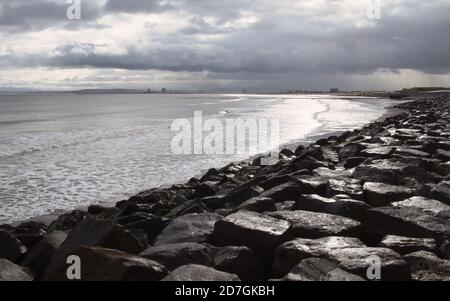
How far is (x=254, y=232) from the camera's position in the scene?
4148 mm

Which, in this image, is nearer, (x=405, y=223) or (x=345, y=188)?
(x=405, y=223)

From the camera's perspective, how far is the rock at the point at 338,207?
16.4 feet

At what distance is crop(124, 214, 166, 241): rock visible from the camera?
5.19 meters

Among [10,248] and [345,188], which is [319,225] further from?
[10,248]

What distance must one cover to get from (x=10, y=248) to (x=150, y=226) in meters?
1.44

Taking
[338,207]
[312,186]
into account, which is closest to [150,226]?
[338,207]

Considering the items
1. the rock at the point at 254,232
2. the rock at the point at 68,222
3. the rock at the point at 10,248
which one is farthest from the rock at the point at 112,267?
the rock at the point at 68,222

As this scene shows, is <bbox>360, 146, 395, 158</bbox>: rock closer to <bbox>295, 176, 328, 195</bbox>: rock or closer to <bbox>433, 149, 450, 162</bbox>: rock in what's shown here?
<bbox>433, 149, 450, 162</bbox>: rock

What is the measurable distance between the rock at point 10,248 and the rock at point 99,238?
75 centimetres

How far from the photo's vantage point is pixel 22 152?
15938 mm

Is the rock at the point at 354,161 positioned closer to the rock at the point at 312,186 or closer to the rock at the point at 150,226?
the rock at the point at 312,186

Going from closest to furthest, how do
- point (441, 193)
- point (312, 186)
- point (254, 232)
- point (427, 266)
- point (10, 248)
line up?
Answer: 1. point (427, 266)
2. point (254, 232)
3. point (10, 248)
4. point (441, 193)
5. point (312, 186)

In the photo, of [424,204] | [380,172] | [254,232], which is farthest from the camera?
[380,172]
